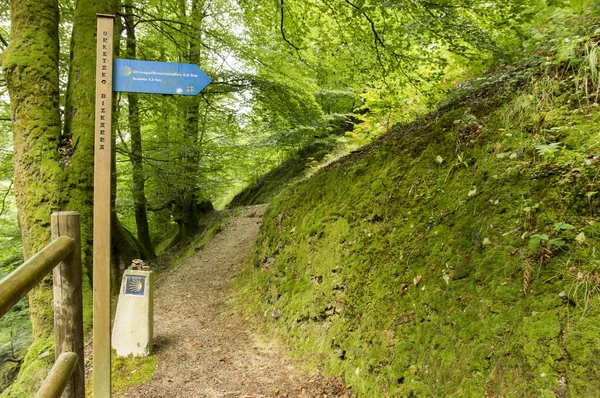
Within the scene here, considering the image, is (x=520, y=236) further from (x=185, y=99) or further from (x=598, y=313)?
(x=185, y=99)

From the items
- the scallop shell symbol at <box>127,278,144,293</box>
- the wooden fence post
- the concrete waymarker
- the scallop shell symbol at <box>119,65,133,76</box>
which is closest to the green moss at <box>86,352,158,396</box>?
the concrete waymarker

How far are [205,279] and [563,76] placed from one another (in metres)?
6.93

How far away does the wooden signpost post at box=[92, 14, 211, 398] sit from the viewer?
2941 millimetres

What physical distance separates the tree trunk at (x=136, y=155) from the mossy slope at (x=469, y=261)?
5050mm

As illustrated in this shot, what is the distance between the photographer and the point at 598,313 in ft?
6.41

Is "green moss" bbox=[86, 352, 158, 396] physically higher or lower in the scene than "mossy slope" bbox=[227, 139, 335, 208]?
lower

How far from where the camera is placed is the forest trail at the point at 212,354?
145 inches

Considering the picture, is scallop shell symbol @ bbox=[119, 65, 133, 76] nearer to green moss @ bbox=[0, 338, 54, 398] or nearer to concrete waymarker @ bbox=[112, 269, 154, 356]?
concrete waymarker @ bbox=[112, 269, 154, 356]

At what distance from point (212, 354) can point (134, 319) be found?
3.52ft

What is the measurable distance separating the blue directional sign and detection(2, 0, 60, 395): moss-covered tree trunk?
93.5 inches

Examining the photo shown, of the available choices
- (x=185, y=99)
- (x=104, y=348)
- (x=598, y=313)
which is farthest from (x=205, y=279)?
(x=598, y=313)

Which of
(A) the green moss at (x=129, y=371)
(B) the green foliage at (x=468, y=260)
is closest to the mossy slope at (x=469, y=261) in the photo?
(B) the green foliage at (x=468, y=260)

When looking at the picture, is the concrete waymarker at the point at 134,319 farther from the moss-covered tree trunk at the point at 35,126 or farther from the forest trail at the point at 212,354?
the moss-covered tree trunk at the point at 35,126

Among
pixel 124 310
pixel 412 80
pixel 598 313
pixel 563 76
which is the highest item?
pixel 412 80
